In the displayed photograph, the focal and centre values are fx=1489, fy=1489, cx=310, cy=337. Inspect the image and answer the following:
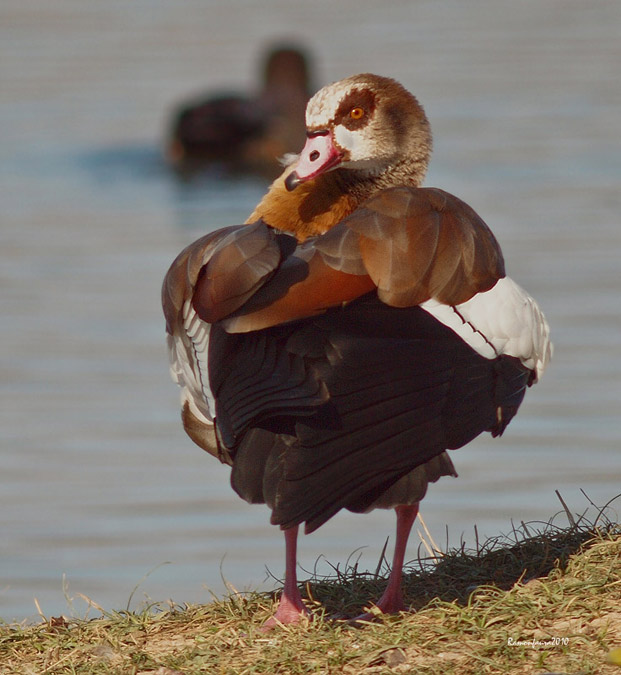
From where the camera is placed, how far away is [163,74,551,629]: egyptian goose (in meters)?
4.46

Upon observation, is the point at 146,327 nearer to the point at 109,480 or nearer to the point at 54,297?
the point at 54,297

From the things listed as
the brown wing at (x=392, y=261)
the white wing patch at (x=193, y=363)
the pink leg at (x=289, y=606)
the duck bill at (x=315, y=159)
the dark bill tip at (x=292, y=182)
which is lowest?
the pink leg at (x=289, y=606)

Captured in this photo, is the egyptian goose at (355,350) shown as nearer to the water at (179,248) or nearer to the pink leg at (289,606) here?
the pink leg at (289,606)

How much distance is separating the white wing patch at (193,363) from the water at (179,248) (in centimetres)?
101

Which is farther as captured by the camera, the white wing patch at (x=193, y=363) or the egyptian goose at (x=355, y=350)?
the white wing patch at (x=193, y=363)

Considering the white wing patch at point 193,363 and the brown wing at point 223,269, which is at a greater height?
the brown wing at point 223,269

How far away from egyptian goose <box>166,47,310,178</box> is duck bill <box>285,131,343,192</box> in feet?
43.1

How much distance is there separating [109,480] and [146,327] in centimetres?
285

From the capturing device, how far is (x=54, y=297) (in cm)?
1314

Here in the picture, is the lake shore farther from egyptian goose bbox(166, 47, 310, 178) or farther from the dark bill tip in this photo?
egyptian goose bbox(166, 47, 310, 178)

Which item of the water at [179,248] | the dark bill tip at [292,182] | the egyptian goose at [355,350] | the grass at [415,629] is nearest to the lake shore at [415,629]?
the grass at [415,629]

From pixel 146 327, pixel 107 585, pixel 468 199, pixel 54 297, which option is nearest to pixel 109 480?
pixel 107 585

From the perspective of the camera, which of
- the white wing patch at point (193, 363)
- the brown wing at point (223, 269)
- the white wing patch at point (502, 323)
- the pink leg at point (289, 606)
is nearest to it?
the brown wing at point (223, 269)

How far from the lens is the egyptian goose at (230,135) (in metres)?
18.8
